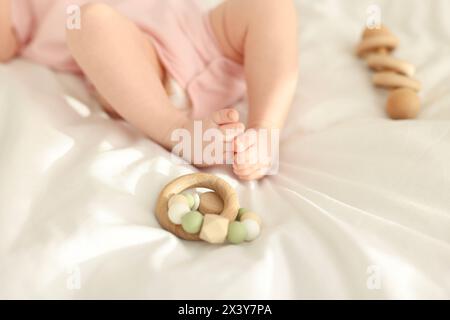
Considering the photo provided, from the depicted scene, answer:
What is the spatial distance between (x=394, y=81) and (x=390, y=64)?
1.9 inches

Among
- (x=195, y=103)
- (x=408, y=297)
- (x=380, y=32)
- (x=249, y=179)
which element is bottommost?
(x=408, y=297)

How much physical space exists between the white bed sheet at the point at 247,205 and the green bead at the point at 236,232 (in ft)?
0.04

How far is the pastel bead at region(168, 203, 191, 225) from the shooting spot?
0.64 metres

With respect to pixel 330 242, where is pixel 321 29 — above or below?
above

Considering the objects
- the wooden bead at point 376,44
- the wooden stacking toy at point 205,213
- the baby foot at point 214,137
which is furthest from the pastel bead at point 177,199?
the wooden bead at point 376,44

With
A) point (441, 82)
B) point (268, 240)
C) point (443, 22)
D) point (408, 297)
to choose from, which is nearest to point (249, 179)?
point (268, 240)

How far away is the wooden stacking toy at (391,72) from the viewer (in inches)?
33.9

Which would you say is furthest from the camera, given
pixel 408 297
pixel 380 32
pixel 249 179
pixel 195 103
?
pixel 380 32

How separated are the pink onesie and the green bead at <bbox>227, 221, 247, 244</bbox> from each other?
0.30 meters

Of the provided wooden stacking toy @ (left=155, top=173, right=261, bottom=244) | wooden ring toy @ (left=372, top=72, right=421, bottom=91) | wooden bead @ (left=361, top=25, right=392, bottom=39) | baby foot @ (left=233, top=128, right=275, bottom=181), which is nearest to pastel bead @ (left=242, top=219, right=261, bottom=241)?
wooden stacking toy @ (left=155, top=173, right=261, bottom=244)

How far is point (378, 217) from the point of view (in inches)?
25.3

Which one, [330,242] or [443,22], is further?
[443,22]

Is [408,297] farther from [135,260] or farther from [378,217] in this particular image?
[135,260]

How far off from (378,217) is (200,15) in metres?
0.53
